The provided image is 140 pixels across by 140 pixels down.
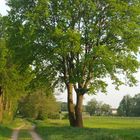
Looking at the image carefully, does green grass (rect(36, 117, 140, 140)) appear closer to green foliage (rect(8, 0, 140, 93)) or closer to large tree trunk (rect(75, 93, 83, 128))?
large tree trunk (rect(75, 93, 83, 128))

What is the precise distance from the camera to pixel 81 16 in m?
41.9

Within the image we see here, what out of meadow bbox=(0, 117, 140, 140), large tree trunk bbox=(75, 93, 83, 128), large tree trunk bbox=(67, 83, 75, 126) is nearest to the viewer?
meadow bbox=(0, 117, 140, 140)

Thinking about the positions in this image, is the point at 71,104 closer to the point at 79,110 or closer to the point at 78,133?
the point at 79,110

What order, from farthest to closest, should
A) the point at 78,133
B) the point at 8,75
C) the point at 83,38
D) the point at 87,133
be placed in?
the point at 8,75 → the point at 83,38 → the point at 78,133 → the point at 87,133

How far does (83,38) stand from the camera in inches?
1641

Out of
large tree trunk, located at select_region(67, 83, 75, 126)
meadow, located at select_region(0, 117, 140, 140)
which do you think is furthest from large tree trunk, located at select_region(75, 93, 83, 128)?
meadow, located at select_region(0, 117, 140, 140)

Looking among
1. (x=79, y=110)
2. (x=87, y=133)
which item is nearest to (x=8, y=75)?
(x=79, y=110)

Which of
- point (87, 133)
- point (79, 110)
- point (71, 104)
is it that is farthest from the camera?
point (71, 104)

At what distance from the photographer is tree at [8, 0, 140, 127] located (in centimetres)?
→ 4044

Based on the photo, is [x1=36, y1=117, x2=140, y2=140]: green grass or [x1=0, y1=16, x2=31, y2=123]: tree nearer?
[x1=36, y1=117, x2=140, y2=140]: green grass

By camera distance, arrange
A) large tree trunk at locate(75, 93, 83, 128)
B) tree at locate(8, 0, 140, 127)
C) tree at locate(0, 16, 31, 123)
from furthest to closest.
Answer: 1. tree at locate(0, 16, 31, 123)
2. large tree trunk at locate(75, 93, 83, 128)
3. tree at locate(8, 0, 140, 127)

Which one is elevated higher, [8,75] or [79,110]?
[8,75]

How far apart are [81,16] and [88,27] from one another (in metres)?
1.26

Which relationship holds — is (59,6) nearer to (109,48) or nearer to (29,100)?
(109,48)
